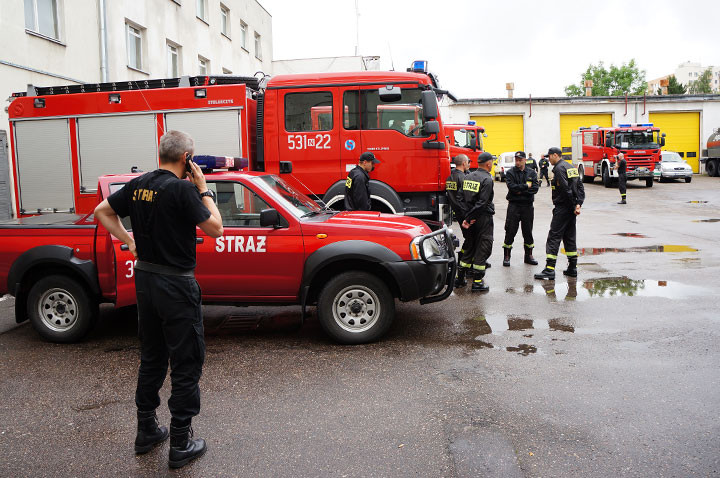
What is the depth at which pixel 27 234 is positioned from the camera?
245 inches

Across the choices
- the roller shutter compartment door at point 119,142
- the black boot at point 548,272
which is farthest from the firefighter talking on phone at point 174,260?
the black boot at point 548,272

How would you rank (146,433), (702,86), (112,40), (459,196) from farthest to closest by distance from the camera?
(702,86)
(112,40)
(459,196)
(146,433)

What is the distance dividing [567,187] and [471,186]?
1.59 meters

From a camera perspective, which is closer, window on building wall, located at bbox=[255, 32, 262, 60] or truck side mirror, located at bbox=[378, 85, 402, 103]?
truck side mirror, located at bbox=[378, 85, 402, 103]

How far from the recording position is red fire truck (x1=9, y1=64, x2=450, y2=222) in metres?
8.92

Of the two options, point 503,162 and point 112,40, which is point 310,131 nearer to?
point 112,40

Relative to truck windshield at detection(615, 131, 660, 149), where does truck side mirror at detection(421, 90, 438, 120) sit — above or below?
below

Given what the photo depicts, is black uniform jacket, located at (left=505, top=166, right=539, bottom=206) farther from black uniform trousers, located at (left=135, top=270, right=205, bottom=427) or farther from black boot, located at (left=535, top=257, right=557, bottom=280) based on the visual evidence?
black uniform trousers, located at (left=135, top=270, right=205, bottom=427)

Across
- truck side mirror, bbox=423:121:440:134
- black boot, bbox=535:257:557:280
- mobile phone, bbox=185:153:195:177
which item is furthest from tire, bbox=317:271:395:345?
black boot, bbox=535:257:557:280

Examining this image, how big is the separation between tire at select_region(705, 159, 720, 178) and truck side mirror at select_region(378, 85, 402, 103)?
34401mm

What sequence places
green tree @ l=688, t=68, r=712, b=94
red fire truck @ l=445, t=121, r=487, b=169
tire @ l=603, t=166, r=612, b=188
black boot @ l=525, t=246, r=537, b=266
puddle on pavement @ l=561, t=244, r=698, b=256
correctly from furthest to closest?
green tree @ l=688, t=68, r=712, b=94
tire @ l=603, t=166, r=612, b=188
red fire truck @ l=445, t=121, r=487, b=169
puddle on pavement @ l=561, t=244, r=698, b=256
black boot @ l=525, t=246, r=537, b=266

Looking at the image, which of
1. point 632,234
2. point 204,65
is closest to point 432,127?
point 632,234

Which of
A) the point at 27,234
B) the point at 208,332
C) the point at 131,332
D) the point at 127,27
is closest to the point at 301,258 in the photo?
the point at 208,332

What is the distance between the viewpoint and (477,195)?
8344 mm
